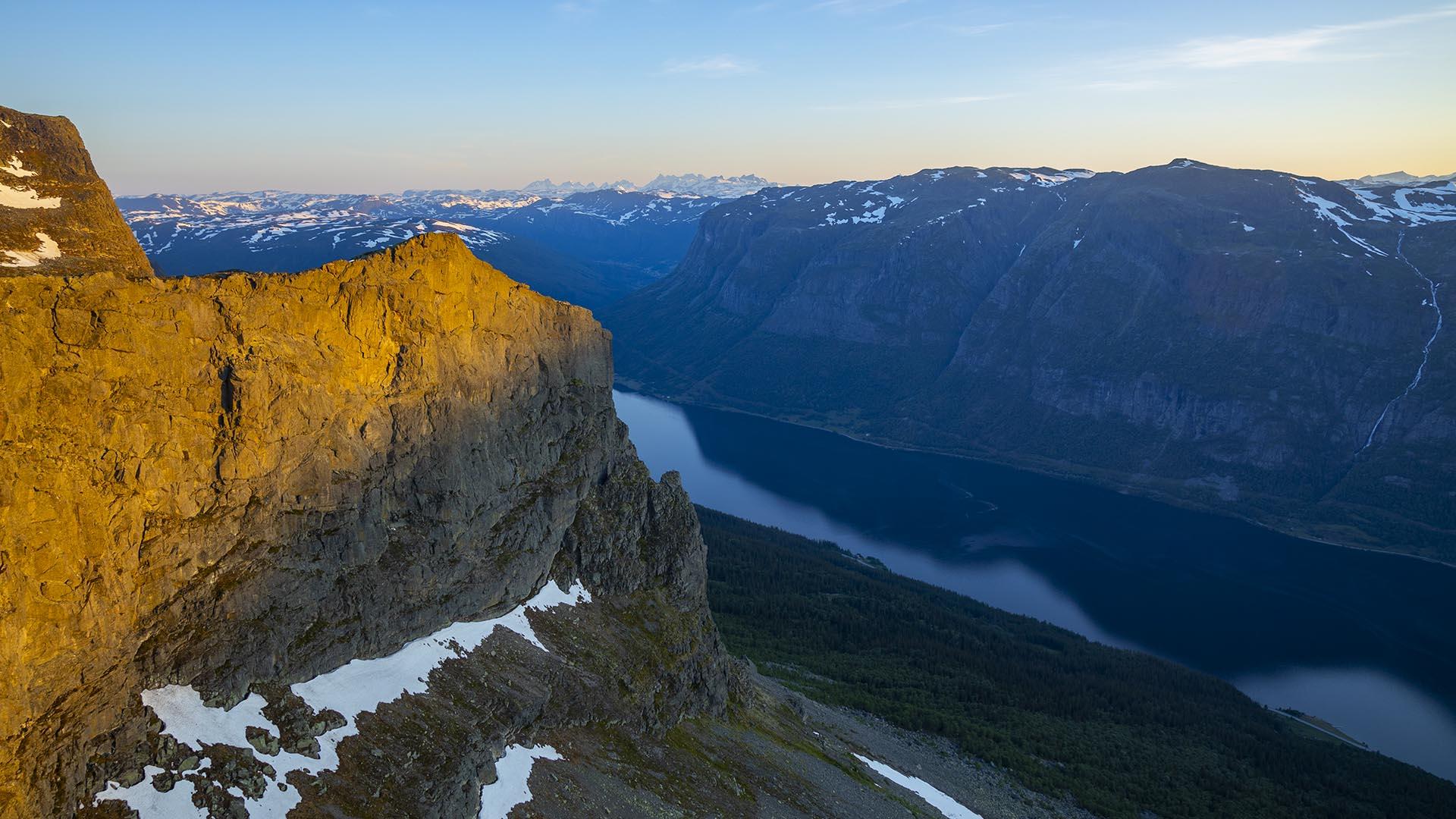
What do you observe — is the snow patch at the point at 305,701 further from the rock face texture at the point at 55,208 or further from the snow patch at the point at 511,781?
the rock face texture at the point at 55,208

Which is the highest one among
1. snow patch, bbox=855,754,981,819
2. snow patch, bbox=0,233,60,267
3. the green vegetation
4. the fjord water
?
snow patch, bbox=0,233,60,267

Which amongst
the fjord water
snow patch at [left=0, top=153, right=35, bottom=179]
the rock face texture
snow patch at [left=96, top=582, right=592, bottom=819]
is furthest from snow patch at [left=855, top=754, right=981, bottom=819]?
snow patch at [left=0, top=153, right=35, bottom=179]

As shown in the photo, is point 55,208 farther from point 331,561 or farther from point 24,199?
point 331,561

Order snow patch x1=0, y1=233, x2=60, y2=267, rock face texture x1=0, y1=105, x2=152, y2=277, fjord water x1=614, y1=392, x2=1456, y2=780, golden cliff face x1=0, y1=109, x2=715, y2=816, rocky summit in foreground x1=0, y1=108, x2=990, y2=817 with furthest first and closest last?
1. fjord water x1=614, y1=392, x2=1456, y2=780
2. rock face texture x1=0, y1=105, x2=152, y2=277
3. snow patch x1=0, y1=233, x2=60, y2=267
4. rocky summit in foreground x1=0, y1=108, x2=990, y2=817
5. golden cliff face x1=0, y1=109, x2=715, y2=816

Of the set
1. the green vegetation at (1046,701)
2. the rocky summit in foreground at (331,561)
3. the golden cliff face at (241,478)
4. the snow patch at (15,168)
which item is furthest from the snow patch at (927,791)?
the snow patch at (15,168)

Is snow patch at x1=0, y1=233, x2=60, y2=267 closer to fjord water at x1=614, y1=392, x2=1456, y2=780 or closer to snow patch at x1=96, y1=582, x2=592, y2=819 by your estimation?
snow patch at x1=96, y1=582, x2=592, y2=819

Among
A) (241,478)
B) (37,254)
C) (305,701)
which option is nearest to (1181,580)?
(305,701)

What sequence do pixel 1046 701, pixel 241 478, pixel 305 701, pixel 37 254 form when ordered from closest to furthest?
pixel 37 254 < pixel 241 478 < pixel 305 701 < pixel 1046 701
